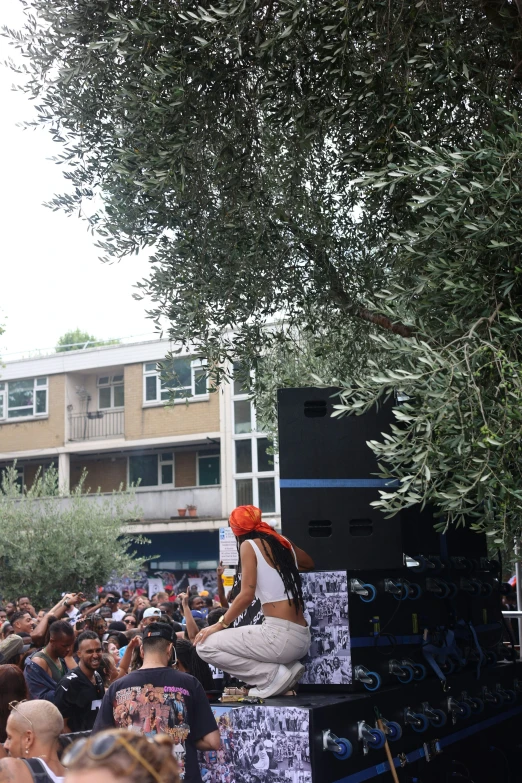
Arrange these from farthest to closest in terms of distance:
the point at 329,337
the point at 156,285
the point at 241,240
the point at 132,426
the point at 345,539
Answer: the point at 132,426 < the point at 329,337 < the point at 156,285 < the point at 241,240 < the point at 345,539

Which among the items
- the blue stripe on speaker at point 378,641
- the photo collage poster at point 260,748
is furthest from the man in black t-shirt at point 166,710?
the blue stripe on speaker at point 378,641

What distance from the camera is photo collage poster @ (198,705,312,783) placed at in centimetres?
500

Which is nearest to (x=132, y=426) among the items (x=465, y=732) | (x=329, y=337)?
(x=329, y=337)

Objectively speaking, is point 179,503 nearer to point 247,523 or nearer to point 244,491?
point 244,491

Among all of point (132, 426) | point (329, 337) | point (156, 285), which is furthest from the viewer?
point (132, 426)

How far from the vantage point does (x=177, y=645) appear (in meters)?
6.89

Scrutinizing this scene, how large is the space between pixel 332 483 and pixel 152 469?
30737 mm

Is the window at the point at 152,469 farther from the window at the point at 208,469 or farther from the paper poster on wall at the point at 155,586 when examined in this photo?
the paper poster on wall at the point at 155,586

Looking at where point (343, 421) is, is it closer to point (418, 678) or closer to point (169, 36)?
point (418, 678)

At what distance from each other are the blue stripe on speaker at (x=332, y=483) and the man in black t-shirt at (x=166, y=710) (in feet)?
6.31

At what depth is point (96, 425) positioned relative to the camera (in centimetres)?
3691

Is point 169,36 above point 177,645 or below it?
above

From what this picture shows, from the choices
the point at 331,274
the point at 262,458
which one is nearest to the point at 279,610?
the point at 331,274

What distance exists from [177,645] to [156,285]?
3.42 meters
